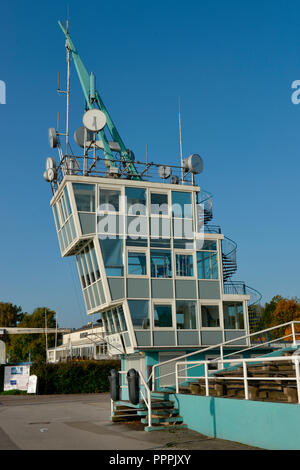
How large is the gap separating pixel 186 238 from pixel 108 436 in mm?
15116

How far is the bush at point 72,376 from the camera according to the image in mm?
38875

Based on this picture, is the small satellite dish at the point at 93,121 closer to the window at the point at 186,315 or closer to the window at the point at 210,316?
the window at the point at 186,315

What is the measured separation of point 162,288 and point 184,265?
2.00m

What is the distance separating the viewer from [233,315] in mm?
28469

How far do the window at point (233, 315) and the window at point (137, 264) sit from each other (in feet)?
17.8

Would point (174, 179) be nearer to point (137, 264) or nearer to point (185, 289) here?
point (137, 264)

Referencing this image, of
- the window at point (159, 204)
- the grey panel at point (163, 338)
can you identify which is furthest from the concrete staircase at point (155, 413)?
the window at point (159, 204)

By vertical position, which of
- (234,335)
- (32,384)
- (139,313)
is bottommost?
(32,384)

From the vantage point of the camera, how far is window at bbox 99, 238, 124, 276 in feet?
84.7

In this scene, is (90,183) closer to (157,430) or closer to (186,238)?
(186,238)

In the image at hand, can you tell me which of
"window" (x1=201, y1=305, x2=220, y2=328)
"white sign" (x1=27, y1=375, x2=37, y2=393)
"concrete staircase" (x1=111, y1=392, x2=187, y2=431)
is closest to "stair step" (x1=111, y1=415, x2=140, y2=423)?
"concrete staircase" (x1=111, y1=392, x2=187, y2=431)

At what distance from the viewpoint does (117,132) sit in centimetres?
3422

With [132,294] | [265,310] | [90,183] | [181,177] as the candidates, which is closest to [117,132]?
[181,177]

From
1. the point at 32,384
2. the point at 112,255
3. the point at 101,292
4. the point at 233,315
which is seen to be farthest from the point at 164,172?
the point at 32,384
